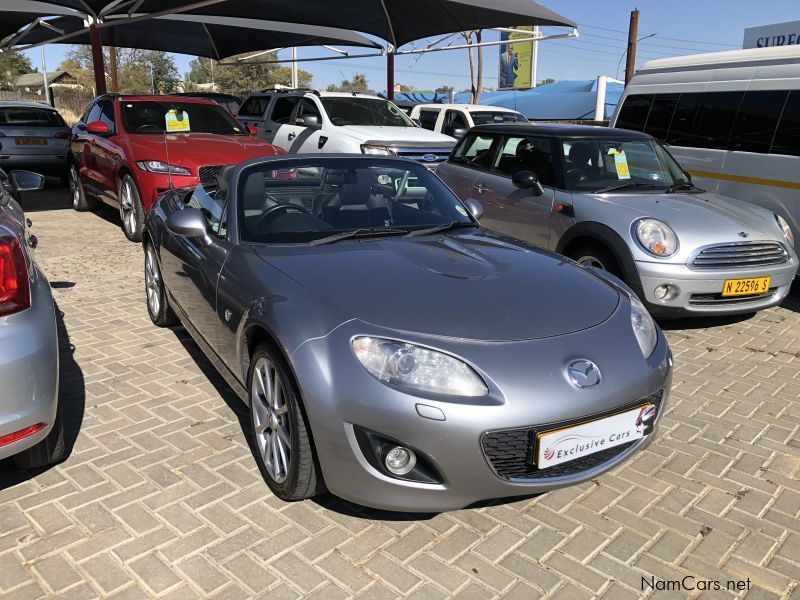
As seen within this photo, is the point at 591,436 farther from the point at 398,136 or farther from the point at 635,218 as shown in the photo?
the point at 398,136

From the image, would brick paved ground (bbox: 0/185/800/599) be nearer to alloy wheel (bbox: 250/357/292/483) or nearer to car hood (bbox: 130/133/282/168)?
alloy wheel (bbox: 250/357/292/483)

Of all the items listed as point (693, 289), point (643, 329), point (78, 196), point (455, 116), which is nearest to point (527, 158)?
point (693, 289)

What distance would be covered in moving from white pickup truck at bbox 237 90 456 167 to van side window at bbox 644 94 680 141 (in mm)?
3027

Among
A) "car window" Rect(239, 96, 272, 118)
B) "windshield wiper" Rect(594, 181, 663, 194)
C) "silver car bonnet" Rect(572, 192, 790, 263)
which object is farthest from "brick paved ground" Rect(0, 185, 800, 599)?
"car window" Rect(239, 96, 272, 118)

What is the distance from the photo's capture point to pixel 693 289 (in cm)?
503

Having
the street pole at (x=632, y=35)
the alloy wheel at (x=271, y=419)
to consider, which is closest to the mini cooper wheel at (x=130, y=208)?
the alloy wheel at (x=271, y=419)

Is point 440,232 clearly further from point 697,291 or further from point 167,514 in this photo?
point 697,291

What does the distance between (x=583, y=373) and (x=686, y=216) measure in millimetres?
3374

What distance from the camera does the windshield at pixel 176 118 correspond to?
8422 millimetres

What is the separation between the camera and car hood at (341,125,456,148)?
31.9 feet

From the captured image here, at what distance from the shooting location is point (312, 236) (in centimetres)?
346

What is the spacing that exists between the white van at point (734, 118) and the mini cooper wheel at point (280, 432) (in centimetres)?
580

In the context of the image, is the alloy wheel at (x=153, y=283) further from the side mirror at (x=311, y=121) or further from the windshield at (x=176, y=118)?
the side mirror at (x=311, y=121)

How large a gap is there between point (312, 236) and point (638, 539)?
2.10 metres
